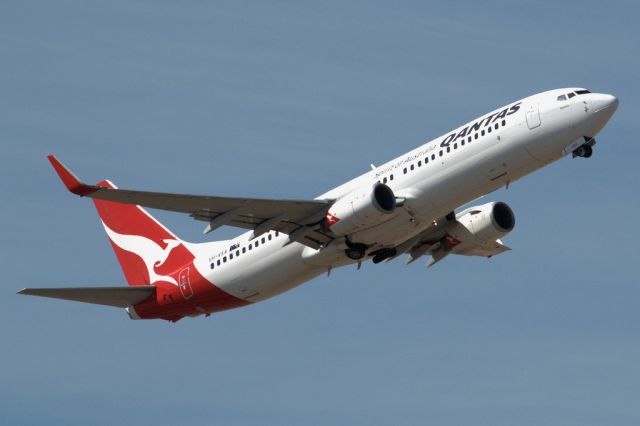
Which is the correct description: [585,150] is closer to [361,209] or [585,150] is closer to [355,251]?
[361,209]

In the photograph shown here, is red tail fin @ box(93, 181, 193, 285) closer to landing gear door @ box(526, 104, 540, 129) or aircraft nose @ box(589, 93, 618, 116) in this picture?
landing gear door @ box(526, 104, 540, 129)

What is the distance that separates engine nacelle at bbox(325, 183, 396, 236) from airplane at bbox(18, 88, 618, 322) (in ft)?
0.16

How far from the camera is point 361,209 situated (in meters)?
58.0

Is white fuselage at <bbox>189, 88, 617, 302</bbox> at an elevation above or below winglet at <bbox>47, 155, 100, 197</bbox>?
above

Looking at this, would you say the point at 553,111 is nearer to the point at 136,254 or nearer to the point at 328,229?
the point at 328,229

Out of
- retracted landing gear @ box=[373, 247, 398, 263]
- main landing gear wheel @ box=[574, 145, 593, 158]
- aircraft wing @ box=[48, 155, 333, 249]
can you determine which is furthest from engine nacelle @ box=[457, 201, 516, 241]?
aircraft wing @ box=[48, 155, 333, 249]

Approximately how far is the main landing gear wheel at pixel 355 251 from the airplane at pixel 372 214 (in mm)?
41

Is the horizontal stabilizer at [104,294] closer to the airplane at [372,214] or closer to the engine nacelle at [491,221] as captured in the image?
the airplane at [372,214]

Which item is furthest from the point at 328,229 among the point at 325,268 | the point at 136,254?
the point at 136,254

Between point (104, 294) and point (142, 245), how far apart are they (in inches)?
225

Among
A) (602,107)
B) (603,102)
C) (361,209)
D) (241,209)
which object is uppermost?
(603,102)

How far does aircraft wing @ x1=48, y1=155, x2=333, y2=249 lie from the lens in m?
55.8

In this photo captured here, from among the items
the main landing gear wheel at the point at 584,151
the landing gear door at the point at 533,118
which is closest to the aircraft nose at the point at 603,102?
the main landing gear wheel at the point at 584,151

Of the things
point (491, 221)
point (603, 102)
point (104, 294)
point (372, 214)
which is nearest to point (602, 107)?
point (603, 102)
